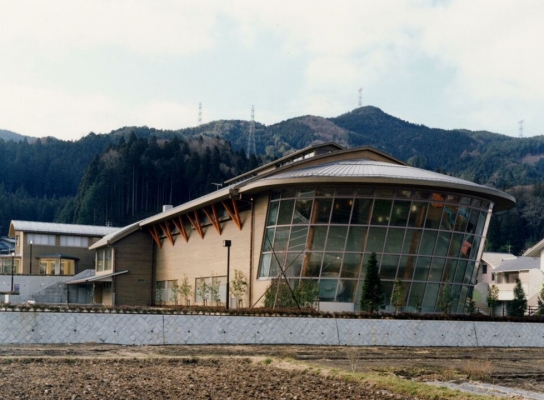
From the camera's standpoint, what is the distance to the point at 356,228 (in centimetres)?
4131

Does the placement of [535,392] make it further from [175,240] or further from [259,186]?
[175,240]

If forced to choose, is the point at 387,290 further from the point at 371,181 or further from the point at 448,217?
the point at 371,181

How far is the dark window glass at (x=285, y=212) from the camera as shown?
140 ft

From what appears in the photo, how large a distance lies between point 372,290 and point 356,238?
13.4ft

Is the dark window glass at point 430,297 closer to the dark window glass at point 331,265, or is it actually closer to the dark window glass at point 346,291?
the dark window glass at point 346,291

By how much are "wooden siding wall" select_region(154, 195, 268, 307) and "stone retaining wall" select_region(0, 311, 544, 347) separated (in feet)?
42.4

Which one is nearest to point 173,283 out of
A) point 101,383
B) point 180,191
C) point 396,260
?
point 396,260

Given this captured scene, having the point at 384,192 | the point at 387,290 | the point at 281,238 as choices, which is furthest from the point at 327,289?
the point at 384,192

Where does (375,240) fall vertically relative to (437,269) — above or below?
above

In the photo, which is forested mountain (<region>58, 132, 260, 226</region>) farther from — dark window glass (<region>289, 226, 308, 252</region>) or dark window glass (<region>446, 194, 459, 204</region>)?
dark window glass (<region>446, 194, 459, 204</region>)

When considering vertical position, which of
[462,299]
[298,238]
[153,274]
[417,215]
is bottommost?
[153,274]

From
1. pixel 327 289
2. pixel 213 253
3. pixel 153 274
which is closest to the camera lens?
pixel 327 289

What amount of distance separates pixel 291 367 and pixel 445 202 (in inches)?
989

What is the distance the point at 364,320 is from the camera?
3120 cm
